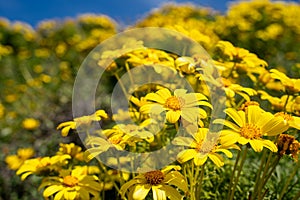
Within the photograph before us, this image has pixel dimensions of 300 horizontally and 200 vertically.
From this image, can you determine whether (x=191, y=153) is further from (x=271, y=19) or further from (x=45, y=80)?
(x=271, y=19)

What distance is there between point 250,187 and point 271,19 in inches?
178

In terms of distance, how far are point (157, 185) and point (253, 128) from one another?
30 centimetres

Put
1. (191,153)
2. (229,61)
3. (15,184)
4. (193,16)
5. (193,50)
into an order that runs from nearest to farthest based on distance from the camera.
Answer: (191,153) → (229,61) → (193,50) → (15,184) → (193,16)

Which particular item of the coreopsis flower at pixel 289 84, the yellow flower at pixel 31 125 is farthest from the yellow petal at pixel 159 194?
the yellow flower at pixel 31 125

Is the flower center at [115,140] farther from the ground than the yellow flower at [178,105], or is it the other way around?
the yellow flower at [178,105]

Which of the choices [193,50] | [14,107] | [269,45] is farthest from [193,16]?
[193,50]

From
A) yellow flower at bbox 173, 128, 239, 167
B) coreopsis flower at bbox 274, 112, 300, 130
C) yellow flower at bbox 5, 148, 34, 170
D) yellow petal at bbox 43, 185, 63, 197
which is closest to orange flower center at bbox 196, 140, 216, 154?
yellow flower at bbox 173, 128, 239, 167

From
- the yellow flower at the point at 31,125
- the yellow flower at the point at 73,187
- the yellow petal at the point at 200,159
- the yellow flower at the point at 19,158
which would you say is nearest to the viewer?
the yellow petal at the point at 200,159

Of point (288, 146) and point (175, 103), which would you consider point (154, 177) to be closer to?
point (175, 103)

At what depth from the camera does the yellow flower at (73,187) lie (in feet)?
4.61

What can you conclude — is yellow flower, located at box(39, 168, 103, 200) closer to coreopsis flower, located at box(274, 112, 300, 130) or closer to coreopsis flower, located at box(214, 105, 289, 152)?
coreopsis flower, located at box(214, 105, 289, 152)

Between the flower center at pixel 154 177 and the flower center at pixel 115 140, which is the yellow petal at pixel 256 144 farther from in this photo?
the flower center at pixel 115 140

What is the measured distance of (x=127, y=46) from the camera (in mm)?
1811

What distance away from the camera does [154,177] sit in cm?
117
